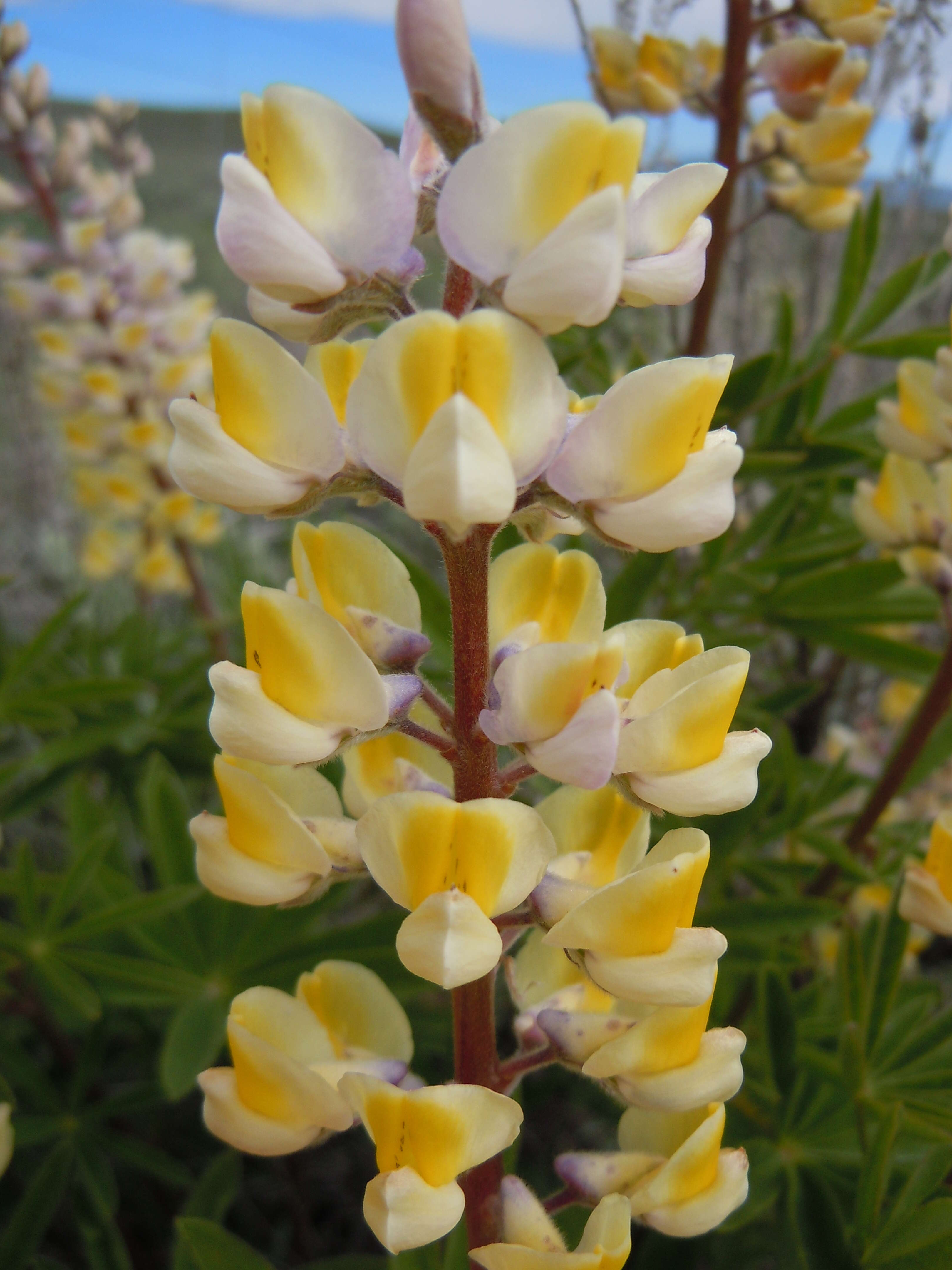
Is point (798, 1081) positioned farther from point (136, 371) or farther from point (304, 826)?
point (136, 371)

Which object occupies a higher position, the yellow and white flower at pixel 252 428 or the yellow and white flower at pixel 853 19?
the yellow and white flower at pixel 853 19

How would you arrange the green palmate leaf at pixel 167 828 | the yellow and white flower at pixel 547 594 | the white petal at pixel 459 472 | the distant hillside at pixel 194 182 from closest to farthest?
the white petal at pixel 459 472
the yellow and white flower at pixel 547 594
the green palmate leaf at pixel 167 828
the distant hillside at pixel 194 182

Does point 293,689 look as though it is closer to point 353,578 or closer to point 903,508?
point 353,578

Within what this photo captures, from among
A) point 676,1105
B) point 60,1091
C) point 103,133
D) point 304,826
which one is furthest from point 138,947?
point 103,133

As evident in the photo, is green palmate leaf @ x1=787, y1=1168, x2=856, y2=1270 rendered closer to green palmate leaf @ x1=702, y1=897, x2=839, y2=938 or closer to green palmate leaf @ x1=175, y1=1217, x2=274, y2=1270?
green palmate leaf @ x1=702, y1=897, x2=839, y2=938

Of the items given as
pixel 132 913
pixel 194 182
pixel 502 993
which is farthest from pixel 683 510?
pixel 194 182

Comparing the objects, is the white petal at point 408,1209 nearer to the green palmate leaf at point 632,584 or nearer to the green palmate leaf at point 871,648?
the green palmate leaf at point 632,584

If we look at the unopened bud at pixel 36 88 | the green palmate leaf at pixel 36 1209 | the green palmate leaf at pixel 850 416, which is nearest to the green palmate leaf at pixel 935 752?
the green palmate leaf at pixel 850 416
